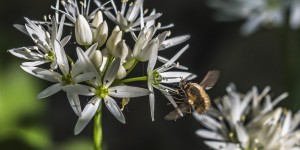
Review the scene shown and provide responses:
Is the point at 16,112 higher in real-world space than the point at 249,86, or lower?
lower

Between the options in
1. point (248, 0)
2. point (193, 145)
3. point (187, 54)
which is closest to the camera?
point (248, 0)

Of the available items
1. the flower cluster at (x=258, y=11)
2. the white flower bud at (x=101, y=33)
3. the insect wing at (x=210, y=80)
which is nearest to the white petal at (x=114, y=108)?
the white flower bud at (x=101, y=33)

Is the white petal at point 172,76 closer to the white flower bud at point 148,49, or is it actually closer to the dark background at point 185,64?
the white flower bud at point 148,49

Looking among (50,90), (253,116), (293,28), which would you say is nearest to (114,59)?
(50,90)

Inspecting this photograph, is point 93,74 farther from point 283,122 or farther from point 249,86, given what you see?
point 249,86

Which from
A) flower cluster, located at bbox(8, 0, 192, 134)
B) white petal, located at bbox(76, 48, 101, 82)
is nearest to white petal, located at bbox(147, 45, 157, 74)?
flower cluster, located at bbox(8, 0, 192, 134)
